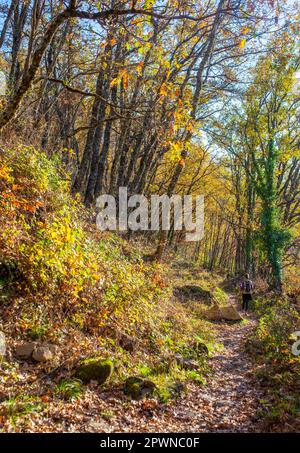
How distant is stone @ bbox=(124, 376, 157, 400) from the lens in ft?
18.5

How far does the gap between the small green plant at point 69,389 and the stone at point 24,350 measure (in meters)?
0.67

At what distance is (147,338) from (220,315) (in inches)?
250

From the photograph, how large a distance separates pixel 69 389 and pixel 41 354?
27.5 inches

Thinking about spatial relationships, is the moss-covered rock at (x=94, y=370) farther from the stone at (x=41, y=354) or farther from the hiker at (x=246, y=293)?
the hiker at (x=246, y=293)

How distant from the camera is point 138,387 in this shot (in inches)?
224

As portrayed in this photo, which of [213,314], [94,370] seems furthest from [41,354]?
[213,314]

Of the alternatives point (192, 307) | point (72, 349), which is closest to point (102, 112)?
point (192, 307)

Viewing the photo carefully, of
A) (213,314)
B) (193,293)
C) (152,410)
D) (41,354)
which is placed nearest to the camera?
(41,354)

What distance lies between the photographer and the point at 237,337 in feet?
37.4

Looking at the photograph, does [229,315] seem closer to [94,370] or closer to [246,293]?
[246,293]

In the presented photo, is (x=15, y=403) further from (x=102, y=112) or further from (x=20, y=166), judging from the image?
(x=102, y=112)
